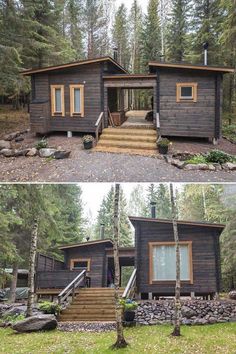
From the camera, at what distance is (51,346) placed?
8.46m

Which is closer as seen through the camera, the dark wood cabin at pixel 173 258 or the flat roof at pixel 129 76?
the dark wood cabin at pixel 173 258

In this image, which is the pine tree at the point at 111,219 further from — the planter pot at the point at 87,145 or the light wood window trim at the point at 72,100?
the planter pot at the point at 87,145

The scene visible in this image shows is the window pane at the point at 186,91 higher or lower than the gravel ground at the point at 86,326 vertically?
higher

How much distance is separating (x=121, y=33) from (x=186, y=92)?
25.2m

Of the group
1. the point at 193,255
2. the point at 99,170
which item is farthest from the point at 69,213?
the point at 99,170

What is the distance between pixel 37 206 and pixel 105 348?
6814 mm

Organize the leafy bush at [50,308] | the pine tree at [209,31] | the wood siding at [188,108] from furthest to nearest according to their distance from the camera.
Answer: the pine tree at [209,31], the wood siding at [188,108], the leafy bush at [50,308]

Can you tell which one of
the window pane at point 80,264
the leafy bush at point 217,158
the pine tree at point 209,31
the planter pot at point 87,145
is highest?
the pine tree at point 209,31

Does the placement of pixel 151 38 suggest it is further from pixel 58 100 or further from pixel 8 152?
pixel 8 152

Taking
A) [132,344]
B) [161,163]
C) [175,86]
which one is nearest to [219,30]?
[175,86]

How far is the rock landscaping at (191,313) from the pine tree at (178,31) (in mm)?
23061

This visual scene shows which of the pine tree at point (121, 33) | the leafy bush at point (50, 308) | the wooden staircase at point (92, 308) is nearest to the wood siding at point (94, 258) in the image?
the wooden staircase at point (92, 308)

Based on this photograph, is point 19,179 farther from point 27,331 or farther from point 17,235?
point 17,235

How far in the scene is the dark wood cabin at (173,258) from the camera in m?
14.0
